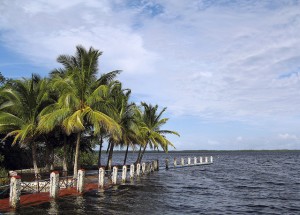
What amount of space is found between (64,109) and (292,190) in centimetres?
2273

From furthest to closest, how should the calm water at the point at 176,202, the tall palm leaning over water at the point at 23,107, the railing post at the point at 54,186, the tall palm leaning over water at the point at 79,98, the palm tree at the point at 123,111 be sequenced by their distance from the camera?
the palm tree at the point at 123,111
the tall palm leaning over water at the point at 23,107
the tall palm leaning over water at the point at 79,98
the railing post at the point at 54,186
the calm water at the point at 176,202

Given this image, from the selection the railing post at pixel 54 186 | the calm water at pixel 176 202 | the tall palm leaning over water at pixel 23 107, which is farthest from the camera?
the tall palm leaning over water at pixel 23 107

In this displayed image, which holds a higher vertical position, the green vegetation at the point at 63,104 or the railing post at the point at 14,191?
the green vegetation at the point at 63,104

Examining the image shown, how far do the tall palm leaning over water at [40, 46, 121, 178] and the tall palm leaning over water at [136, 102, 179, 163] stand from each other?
15.8 m

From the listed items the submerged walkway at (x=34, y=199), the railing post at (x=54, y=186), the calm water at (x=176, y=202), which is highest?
the railing post at (x=54, y=186)

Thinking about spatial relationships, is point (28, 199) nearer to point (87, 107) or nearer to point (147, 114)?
point (87, 107)

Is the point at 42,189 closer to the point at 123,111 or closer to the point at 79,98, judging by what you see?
the point at 79,98

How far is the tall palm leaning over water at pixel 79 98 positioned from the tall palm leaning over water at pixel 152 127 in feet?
51.9

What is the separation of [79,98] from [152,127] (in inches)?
753

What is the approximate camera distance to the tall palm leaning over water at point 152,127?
140 ft

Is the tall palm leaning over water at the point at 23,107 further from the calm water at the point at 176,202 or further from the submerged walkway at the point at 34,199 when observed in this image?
the calm water at the point at 176,202

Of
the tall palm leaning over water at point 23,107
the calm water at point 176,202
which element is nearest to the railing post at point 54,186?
the calm water at point 176,202

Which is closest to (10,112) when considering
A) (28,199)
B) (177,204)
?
(28,199)

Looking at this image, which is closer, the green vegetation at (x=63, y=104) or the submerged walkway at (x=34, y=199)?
the submerged walkway at (x=34, y=199)
